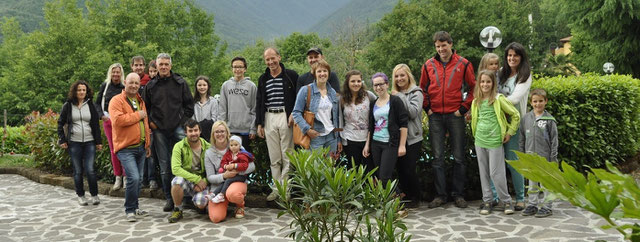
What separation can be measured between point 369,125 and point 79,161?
4.40 m

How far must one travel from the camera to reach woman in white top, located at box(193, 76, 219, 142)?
7344 millimetres

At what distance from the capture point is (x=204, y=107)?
24.8 ft

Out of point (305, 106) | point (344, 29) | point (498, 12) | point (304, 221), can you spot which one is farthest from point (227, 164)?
point (344, 29)

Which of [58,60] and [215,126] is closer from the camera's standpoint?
[215,126]

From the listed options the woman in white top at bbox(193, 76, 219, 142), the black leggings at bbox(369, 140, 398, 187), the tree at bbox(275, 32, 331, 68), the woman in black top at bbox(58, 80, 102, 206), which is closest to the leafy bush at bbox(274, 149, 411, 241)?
the black leggings at bbox(369, 140, 398, 187)

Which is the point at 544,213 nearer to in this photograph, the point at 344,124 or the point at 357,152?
the point at 357,152

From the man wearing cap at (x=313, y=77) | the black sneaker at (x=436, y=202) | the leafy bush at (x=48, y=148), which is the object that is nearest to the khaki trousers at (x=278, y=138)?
the man wearing cap at (x=313, y=77)

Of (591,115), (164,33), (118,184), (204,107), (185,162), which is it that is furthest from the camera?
(164,33)

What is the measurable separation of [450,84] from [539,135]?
1210 millimetres

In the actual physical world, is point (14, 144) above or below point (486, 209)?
above

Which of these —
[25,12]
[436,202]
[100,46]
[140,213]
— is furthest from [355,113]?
[25,12]

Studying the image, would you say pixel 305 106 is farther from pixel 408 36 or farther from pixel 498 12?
pixel 498 12

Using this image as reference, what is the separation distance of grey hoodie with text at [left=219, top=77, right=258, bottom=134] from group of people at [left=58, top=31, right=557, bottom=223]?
0.01m

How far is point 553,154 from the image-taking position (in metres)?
5.78
